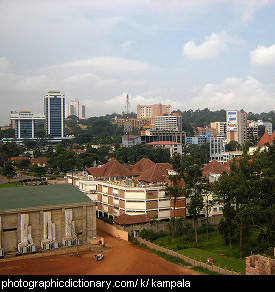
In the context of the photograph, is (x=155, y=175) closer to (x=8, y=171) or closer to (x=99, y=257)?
(x=99, y=257)

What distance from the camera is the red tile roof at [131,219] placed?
34594 mm

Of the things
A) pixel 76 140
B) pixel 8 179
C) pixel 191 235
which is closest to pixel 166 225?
pixel 191 235

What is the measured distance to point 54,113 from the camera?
444 ft

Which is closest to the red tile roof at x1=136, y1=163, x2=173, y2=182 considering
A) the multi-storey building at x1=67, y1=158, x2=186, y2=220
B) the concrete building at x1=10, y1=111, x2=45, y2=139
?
the multi-storey building at x1=67, y1=158, x2=186, y2=220

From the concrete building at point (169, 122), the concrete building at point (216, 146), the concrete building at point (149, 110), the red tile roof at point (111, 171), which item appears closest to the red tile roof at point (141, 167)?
the red tile roof at point (111, 171)

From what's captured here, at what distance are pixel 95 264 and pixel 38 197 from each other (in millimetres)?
8764

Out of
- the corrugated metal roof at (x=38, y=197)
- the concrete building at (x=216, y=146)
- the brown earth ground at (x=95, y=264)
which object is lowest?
the brown earth ground at (x=95, y=264)

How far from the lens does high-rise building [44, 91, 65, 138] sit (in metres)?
135

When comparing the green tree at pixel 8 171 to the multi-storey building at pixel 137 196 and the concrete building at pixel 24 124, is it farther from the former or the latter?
the concrete building at pixel 24 124

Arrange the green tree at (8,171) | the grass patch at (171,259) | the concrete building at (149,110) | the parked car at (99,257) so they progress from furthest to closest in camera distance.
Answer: the concrete building at (149,110), the green tree at (8,171), the parked car at (99,257), the grass patch at (171,259)

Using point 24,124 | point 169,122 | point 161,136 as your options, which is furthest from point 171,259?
point 169,122

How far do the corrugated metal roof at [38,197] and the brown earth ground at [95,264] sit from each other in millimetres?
4167
